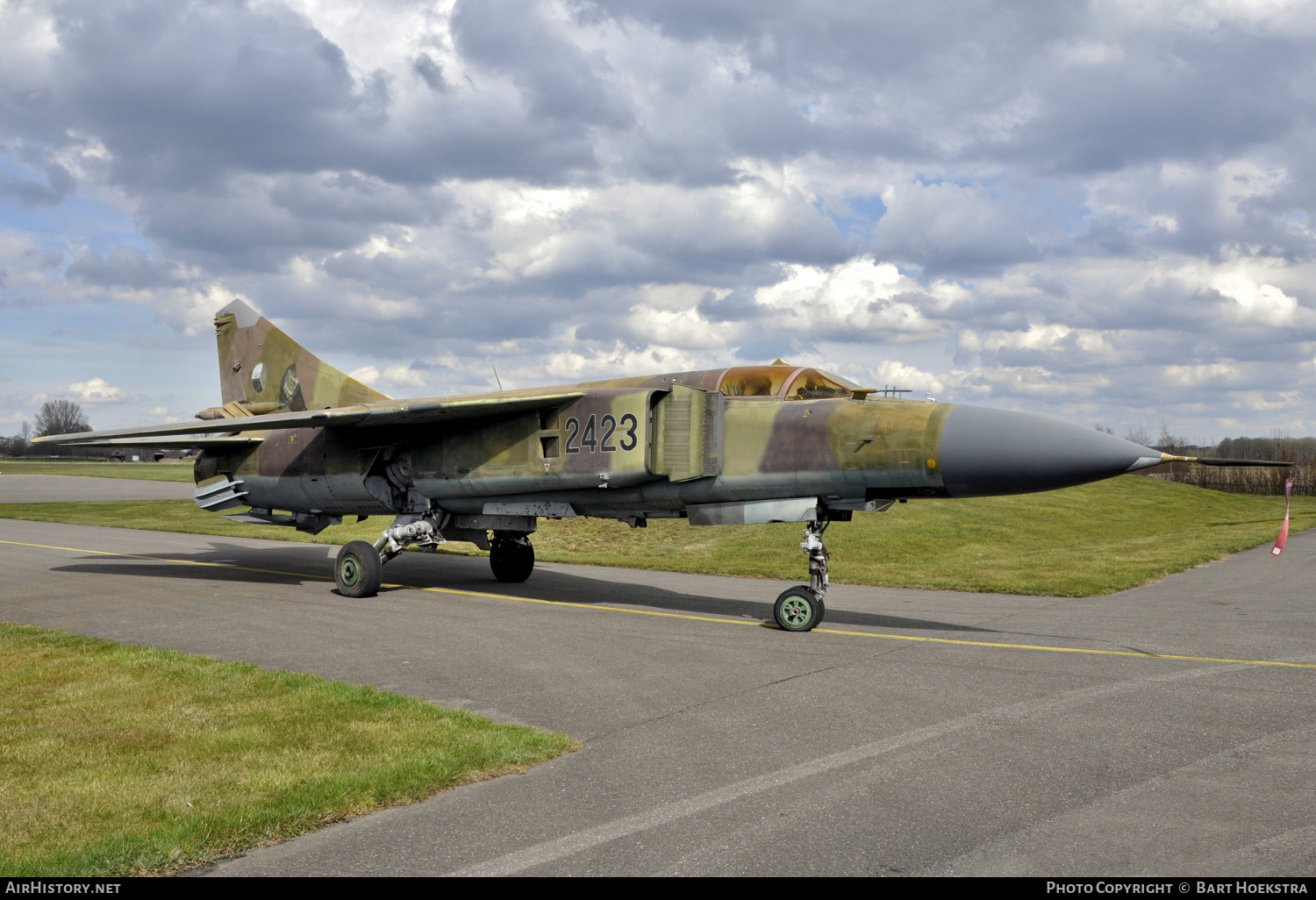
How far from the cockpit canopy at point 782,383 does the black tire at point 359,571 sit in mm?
6217

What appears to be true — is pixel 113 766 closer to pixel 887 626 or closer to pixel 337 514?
pixel 887 626

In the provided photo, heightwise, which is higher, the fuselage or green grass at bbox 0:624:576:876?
the fuselage

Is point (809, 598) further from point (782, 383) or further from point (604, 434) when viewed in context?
point (604, 434)

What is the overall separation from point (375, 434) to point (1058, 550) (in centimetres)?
1639

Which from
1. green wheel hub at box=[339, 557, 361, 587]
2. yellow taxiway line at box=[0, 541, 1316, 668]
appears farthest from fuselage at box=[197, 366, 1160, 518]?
yellow taxiway line at box=[0, 541, 1316, 668]

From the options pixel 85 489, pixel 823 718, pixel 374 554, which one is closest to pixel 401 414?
pixel 374 554

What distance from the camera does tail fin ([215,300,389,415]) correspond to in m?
17.4

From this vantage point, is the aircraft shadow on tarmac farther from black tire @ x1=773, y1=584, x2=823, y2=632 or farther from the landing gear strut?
black tire @ x1=773, y1=584, x2=823, y2=632

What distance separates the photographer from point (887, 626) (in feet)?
36.7

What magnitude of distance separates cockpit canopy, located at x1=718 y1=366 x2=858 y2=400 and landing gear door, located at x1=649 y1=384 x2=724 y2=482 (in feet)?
1.04

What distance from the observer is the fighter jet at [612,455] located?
9844mm
